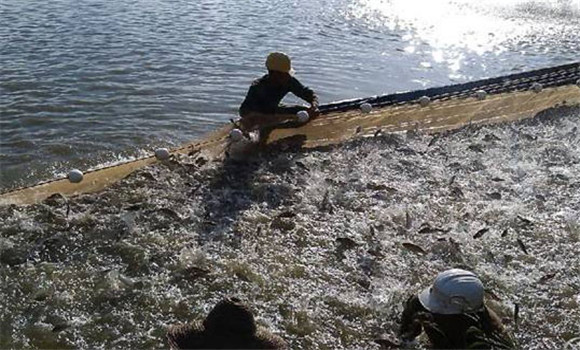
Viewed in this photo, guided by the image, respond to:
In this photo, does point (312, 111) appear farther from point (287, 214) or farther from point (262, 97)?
point (287, 214)

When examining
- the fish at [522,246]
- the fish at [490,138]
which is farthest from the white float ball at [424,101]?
the fish at [522,246]

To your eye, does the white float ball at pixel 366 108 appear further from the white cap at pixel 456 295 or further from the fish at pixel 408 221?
the white cap at pixel 456 295

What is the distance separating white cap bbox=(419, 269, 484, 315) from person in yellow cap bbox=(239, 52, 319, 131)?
17.1 ft

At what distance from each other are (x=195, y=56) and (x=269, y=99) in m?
5.99

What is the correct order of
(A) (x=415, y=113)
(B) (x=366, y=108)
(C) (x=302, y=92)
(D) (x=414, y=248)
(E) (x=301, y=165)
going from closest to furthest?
(D) (x=414, y=248)
(E) (x=301, y=165)
(C) (x=302, y=92)
(B) (x=366, y=108)
(A) (x=415, y=113)

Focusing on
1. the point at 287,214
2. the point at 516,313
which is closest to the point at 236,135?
the point at 287,214

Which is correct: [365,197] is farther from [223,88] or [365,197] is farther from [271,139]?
[223,88]

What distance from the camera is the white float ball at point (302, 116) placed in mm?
9781

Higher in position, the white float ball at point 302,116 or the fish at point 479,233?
the white float ball at point 302,116

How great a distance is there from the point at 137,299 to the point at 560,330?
373cm

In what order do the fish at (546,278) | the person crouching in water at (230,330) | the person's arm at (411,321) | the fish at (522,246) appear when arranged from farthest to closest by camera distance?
the fish at (522,246) → the fish at (546,278) → the person's arm at (411,321) → the person crouching in water at (230,330)

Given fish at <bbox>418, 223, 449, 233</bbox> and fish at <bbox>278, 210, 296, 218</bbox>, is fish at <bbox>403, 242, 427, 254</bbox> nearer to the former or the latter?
fish at <bbox>418, 223, 449, 233</bbox>

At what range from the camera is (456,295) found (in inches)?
192

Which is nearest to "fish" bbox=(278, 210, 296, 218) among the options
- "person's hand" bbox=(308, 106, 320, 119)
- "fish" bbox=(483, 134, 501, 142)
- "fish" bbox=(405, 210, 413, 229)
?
"fish" bbox=(405, 210, 413, 229)
